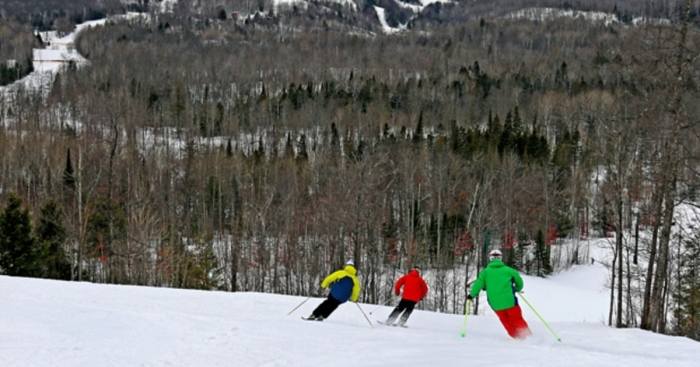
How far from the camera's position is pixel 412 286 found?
39.0 ft

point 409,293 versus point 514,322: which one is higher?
point 514,322

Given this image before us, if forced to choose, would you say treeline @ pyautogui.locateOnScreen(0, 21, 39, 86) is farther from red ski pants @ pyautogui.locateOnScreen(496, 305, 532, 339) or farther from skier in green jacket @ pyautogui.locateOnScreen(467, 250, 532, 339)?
Answer: red ski pants @ pyautogui.locateOnScreen(496, 305, 532, 339)

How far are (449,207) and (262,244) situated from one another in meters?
23.1

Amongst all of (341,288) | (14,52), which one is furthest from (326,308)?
(14,52)

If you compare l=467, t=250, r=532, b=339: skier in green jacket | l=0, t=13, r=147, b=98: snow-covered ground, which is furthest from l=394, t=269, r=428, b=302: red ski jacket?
l=0, t=13, r=147, b=98: snow-covered ground

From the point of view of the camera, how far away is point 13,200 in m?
27.9

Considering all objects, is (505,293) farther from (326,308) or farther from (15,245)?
(15,245)

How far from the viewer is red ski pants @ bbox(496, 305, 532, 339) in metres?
10.1

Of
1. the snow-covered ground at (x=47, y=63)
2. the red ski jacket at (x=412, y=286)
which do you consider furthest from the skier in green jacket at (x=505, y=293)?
the snow-covered ground at (x=47, y=63)

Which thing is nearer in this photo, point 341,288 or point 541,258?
point 341,288

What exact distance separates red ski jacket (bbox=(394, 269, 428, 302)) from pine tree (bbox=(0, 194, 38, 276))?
22.4 m

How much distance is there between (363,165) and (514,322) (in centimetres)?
2407

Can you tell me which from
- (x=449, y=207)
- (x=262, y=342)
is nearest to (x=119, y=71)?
(x=449, y=207)

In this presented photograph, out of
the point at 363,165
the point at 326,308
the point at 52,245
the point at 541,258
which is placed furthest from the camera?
the point at 541,258
